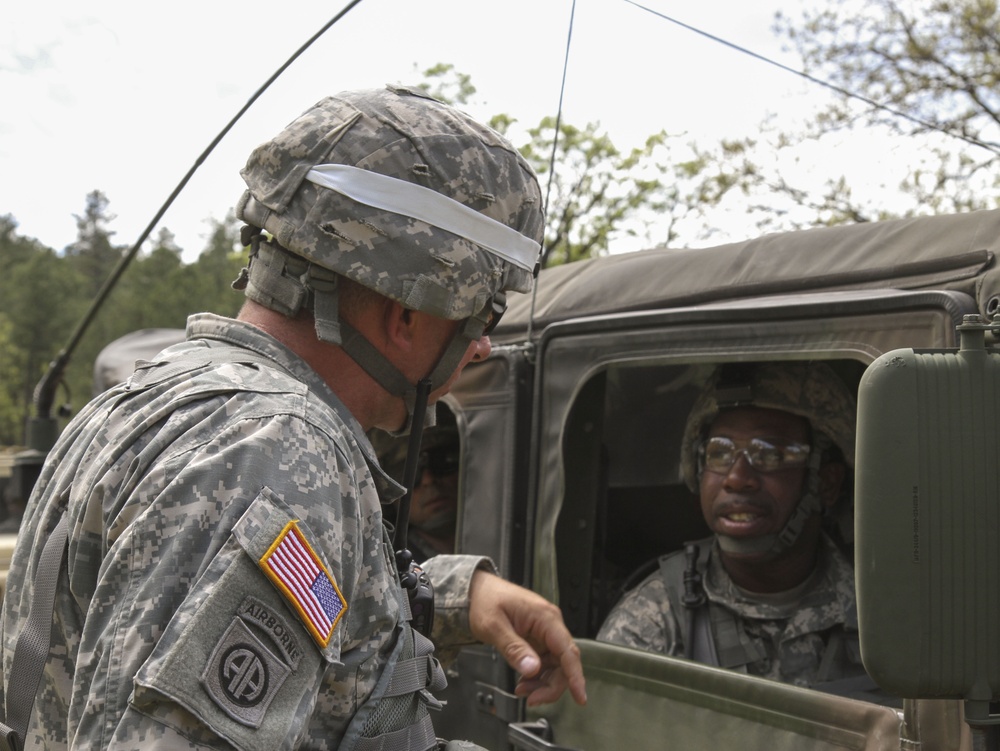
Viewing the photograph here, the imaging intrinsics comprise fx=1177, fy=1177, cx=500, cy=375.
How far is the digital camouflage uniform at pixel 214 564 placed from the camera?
135 cm

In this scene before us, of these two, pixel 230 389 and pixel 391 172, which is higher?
pixel 391 172

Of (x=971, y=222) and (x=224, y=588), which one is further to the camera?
(x=971, y=222)

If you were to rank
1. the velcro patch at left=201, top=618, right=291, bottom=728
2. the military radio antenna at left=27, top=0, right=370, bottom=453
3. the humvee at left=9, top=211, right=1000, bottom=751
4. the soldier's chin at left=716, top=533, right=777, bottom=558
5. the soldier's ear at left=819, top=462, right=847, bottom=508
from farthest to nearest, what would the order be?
1. the military radio antenna at left=27, top=0, right=370, bottom=453
2. the soldier's ear at left=819, top=462, right=847, bottom=508
3. the soldier's chin at left=716, top=533, right=777, bottom=558
4. the humvee at left=9, top=211, right=1000, bottom=751
5. the velcro patch at left=201, top=618, right=291, bottom=728

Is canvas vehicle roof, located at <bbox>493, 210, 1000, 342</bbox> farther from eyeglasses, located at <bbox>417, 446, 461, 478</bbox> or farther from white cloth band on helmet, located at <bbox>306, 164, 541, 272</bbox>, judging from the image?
white cloth band on helmet, located at <bbox>306, 164, 541, 272</bbox>

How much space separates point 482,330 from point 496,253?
5.4 inches

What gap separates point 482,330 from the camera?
6.68 ft

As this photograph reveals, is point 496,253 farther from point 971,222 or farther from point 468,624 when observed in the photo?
point 971,222

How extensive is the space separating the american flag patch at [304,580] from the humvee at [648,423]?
1.36 meters

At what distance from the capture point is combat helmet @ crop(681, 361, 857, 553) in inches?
134

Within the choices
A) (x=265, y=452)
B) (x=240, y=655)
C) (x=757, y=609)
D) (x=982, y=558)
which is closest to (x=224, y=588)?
(x=240, y=655)

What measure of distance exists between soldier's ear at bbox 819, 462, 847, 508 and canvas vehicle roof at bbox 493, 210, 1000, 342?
73 centimetres

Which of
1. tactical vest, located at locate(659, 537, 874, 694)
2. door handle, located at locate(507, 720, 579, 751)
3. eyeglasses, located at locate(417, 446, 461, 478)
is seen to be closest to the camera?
door handle, located at locate(507, 720, 579, 751)

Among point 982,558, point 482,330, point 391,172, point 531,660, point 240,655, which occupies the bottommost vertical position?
point 240,655

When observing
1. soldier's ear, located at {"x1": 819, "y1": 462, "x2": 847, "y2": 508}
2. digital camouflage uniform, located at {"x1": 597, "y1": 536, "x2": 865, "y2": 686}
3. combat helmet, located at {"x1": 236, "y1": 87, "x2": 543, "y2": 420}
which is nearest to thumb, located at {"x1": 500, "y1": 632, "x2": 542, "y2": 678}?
combat helmet, located at {"x1": 236, "y1": 87, "x2": 543, "y2": 420}
